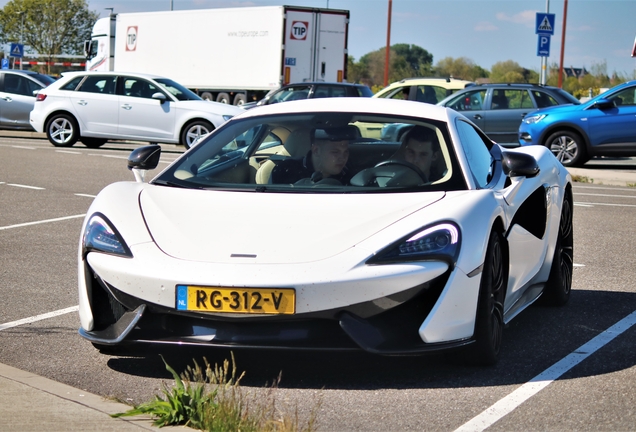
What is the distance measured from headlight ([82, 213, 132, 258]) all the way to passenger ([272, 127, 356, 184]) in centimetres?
100

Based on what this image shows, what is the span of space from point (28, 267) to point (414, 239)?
13.5ft

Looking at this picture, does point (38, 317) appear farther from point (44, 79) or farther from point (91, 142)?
point (44, 79)

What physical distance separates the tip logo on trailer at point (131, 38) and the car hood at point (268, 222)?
3503cm

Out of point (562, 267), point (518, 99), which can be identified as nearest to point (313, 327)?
point (562, 267)

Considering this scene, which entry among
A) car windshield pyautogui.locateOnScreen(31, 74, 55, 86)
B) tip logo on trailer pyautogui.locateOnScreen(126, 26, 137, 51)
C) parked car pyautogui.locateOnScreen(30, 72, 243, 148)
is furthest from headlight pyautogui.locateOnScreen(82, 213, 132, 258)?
tip logo on trailer pyautogui.locateOnScreen(126, 26, 137, 51)

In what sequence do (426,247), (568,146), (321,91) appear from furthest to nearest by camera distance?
(321,91) → (568,146) → (426,247)

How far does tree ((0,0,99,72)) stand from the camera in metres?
78.3

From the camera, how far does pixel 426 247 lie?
439 cm

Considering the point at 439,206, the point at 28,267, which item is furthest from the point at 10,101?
the point at 439,206

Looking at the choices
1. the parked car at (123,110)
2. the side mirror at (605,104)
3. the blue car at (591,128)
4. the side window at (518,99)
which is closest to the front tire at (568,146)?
the blue car at (591,128)

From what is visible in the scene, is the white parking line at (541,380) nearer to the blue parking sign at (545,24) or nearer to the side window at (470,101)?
the side window at (470,101)

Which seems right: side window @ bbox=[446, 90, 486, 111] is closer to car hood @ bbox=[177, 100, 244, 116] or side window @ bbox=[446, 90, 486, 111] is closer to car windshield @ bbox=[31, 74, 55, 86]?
car hood @ bbox=[177, 100, 244, 116]

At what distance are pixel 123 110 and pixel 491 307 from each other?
16609 millimetres

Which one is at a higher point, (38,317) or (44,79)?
(44,79)
